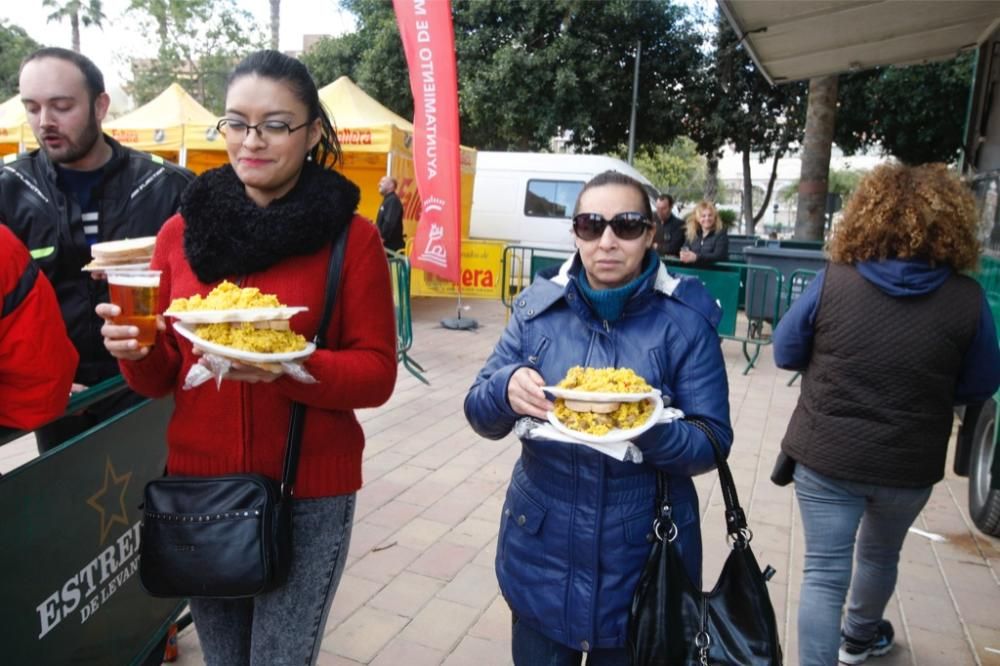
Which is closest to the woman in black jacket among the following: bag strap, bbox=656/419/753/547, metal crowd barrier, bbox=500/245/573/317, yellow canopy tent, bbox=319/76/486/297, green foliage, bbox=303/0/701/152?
metal crowd barrier, bbox=500/245/573/317

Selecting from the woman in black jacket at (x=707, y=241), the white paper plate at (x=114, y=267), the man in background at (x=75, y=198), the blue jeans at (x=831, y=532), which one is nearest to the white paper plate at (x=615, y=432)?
the white paper plate at (x=114, y=267)

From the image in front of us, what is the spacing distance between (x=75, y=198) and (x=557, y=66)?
1894cm

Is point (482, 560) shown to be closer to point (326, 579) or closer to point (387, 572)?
point (387, 572)

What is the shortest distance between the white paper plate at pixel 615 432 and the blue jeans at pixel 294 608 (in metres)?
0.66

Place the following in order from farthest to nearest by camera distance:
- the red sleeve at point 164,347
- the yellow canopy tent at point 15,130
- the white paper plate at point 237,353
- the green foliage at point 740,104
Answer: the green foliage at point 740,104 < the yellow canopy tent at point 15,130 < the red sleeve at point 164,347 < the white paper plate at point 237,353

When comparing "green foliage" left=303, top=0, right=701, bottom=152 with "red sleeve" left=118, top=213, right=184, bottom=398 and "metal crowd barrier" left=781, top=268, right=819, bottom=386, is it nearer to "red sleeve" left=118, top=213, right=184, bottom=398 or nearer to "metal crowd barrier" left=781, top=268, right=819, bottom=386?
"metal crowd barrier" left=781, top=268, right=819, bottom=386

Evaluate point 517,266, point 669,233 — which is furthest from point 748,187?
point 669,233

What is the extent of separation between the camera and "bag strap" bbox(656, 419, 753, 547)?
70.2 inches

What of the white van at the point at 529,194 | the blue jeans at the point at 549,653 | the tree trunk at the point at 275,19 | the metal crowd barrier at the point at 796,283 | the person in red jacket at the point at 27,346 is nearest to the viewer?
the person in red jacket at the point at 27,346

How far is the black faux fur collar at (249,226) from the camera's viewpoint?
174cm

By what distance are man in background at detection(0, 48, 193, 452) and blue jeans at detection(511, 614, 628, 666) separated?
63.3 inches

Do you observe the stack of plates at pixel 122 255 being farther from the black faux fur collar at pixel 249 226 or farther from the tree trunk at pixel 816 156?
the tree trunk at pixel 816 156

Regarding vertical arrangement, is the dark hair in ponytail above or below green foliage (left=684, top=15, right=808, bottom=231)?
below

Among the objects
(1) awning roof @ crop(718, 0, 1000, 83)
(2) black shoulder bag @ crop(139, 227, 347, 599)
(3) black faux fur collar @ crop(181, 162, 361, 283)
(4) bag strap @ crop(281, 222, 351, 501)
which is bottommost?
(2) black shoulder bag @ crop(139, 227, 347, 599)
